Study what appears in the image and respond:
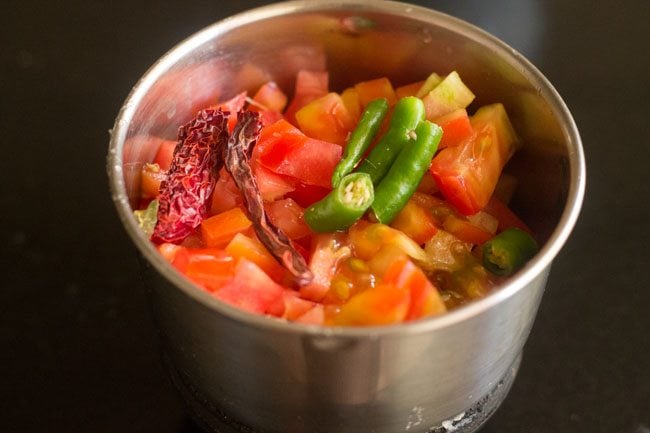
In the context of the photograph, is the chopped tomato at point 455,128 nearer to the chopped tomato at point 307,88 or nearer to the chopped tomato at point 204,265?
the chopped tomato at point 307,88

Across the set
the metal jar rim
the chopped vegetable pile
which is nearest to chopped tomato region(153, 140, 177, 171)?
the chopped vegetable pile

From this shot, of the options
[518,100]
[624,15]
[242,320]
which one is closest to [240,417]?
[242,320]

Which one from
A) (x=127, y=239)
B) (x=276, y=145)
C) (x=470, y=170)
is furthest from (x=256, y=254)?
(x=127, y=239)

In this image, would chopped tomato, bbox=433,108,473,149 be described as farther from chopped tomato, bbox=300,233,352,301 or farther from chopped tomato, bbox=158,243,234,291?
chopped tomato, bbox=158,243,234,291

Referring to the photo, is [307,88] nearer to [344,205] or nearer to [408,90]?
[408,90]

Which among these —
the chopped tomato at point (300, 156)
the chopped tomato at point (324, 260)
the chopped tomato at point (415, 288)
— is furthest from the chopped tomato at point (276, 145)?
the chopped tomato at point (415, 288)

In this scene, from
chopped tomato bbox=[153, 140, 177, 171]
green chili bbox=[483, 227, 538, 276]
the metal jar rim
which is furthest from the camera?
chopped tomato bbox=[153, 140, 177, 171]

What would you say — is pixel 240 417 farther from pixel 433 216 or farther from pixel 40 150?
pixel 40 150
